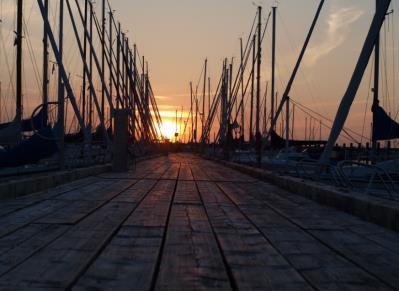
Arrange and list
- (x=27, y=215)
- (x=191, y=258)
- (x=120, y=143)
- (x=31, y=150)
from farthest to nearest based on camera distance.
A: (x=120, y=143) < (x=31, y=150) < (x=27, y=215) < (x=191, y=258)

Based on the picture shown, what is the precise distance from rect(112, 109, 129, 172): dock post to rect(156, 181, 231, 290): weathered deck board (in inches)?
529

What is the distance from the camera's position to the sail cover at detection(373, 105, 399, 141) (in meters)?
22.0

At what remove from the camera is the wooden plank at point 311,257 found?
4.71 meters

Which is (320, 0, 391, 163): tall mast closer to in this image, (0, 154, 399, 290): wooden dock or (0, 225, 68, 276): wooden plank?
(0, 154, 399, 290): wooden dock

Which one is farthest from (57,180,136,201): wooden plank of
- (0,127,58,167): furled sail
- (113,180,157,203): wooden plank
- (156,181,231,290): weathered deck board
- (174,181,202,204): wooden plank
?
(156,181,231,290): weathered deck board

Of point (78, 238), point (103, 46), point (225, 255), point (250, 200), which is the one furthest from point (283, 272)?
point (103, 46)

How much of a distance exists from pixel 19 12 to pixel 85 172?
10.0m

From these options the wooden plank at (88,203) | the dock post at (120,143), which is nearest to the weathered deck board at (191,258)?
the wooden plank at (88,203)

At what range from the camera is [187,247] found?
6.00 meters

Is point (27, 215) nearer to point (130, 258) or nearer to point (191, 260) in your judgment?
point (130, 258)

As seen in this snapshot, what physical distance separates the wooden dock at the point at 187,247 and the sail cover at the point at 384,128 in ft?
42.8

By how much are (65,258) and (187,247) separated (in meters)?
1.29

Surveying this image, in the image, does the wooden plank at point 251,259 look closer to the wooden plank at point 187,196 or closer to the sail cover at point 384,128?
the wooden plank at point 187,196

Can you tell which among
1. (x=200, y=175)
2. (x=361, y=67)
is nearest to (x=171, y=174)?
(x=200, y=175)
